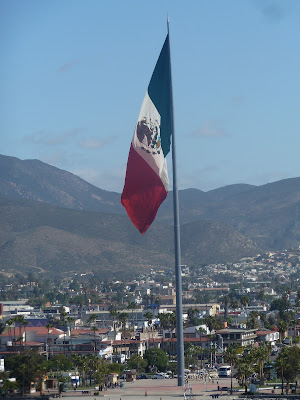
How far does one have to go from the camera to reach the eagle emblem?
50.6 metres

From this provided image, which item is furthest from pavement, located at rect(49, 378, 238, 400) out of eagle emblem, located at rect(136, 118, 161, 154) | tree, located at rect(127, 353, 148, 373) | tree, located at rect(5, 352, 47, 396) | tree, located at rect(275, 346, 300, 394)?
eagle emblem, located at rect(136, 118, 161, 154)

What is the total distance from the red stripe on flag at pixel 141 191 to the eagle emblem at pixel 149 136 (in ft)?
2.10

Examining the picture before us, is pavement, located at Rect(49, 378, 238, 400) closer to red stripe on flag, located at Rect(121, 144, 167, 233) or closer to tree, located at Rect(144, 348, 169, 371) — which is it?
tree, located at Rect(144, 348, 169, 371)

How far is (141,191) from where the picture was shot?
166 ft

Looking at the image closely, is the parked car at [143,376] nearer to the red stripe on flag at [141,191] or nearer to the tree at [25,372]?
the tree at [25,372]

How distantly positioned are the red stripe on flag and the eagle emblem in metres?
0.64

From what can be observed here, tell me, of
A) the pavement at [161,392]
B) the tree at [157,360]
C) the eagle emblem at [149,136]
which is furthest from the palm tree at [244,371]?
the eagle emblem at [149,136]

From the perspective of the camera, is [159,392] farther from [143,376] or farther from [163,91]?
[163,91]

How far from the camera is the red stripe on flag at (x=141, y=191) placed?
166 feet

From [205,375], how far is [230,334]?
43370 millimetres

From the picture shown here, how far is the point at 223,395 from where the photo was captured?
78.9 meters

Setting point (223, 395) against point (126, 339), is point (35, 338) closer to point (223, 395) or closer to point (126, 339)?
point (126, 339)

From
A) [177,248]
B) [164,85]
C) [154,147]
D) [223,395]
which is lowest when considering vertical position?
[223,395]

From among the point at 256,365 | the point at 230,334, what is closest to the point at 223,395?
the point at 256,365
